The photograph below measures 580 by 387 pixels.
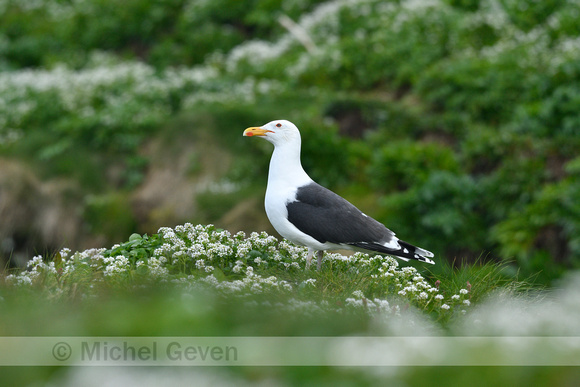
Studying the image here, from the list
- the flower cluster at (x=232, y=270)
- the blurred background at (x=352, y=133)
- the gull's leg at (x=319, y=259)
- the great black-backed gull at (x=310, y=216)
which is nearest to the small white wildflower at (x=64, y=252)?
the flower cluster at (x=232, y=270)

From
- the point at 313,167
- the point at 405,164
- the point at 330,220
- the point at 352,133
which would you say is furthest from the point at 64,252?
the point at 352,133

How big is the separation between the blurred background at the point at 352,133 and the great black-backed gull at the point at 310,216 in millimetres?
2497

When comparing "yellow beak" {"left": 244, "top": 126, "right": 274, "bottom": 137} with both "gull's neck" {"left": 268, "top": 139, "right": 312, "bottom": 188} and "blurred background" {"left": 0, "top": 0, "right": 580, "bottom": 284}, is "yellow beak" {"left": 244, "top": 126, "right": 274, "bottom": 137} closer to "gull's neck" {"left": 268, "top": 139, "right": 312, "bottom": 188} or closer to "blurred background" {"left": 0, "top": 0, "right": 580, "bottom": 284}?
"gull's neck" {"left": 268, "top": 139, "right": 312, "bottom": 188}

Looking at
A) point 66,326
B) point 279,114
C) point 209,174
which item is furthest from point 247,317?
point 279,114

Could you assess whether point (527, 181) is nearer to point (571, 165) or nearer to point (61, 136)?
point (571, 165)

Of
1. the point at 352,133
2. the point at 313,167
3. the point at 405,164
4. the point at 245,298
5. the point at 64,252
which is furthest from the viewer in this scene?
the point at 352,133

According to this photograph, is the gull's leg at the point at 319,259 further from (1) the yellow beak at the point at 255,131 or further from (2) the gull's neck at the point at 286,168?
(1) the yellow beak at the point at 255,131

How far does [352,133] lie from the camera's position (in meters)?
11.8

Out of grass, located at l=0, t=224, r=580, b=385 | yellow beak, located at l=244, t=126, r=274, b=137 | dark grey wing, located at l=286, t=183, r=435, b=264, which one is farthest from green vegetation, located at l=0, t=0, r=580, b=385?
yellow beak, located at l=244, t=126, r=274, b=137

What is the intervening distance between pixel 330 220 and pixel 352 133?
6.93 metres

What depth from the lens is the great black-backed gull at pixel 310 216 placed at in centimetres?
494

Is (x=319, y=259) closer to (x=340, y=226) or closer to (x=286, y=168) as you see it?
(x=340, y=226)

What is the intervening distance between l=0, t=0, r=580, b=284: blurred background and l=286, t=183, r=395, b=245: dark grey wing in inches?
100

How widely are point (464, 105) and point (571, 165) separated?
2.73 meters
